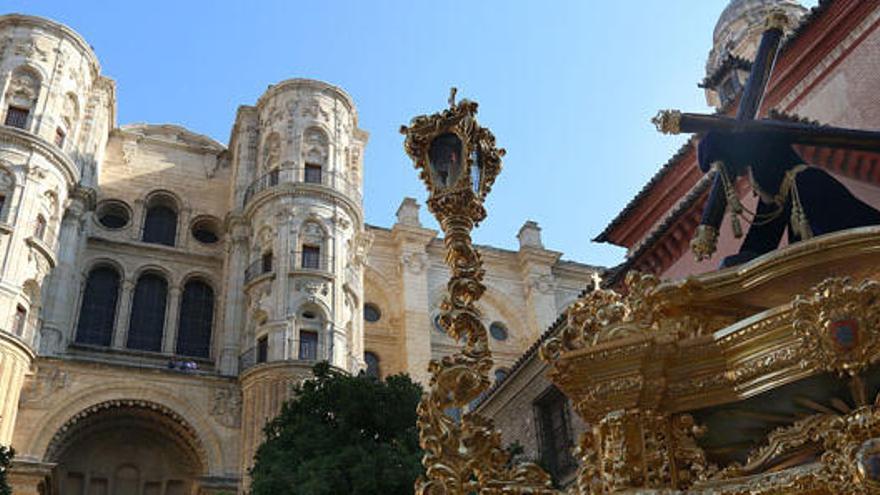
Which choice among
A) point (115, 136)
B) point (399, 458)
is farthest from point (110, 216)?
point (399, 458)

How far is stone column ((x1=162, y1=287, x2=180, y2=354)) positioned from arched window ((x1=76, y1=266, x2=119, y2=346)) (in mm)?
1608

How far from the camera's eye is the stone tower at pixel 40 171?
2339 centimetres

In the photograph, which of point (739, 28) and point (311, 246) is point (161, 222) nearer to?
point (311, 246)

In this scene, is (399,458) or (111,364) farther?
(111,364)

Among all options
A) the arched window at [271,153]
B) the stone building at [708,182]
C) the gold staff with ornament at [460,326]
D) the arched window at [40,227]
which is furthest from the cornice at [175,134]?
the gold staff with ornament at [460,326]

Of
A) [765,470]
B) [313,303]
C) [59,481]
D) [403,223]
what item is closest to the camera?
[765,470]

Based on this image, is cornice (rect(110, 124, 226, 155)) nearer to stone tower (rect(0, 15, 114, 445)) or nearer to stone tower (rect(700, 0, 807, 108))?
stone tower (rect(0, 15, 114, 445))

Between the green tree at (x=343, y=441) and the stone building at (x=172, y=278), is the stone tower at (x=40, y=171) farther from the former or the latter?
the green tree at (x=343, y=441)

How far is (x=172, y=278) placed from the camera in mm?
29312

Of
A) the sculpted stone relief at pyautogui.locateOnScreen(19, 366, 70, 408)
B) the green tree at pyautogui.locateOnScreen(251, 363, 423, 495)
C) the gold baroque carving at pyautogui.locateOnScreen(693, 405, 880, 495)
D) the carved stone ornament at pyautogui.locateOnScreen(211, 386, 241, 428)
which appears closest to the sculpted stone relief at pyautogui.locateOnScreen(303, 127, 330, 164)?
the carved stone ornament at pyautogui.locateOnScreen(211, 386, 241, 428)

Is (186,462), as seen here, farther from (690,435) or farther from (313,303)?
(690,435)

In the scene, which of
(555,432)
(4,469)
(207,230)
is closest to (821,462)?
(555,432)

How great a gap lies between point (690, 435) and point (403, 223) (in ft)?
105

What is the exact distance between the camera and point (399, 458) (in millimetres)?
15688
